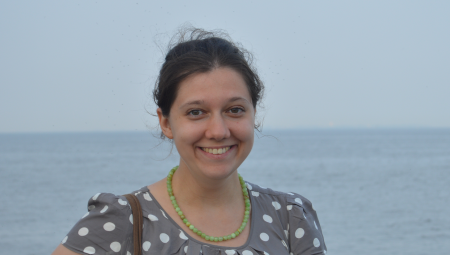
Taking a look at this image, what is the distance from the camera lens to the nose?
1.98 meters

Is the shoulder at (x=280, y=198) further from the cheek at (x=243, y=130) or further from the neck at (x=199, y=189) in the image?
the cheek at (x=243, y=130)

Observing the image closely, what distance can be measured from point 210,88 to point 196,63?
0.44 ft

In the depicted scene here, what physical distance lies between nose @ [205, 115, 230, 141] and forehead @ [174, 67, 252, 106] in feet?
0.25

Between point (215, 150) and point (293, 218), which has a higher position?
point (215, 150)

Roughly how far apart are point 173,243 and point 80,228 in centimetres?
37

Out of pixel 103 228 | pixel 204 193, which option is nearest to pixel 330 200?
pixel 204 193

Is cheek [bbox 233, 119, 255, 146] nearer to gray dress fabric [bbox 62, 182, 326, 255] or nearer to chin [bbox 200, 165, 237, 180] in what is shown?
chin [bbox 200, 165, 237, 180]

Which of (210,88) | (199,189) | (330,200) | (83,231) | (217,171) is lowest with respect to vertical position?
(330,200)

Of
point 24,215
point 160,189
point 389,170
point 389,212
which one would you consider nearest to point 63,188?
point 24,215

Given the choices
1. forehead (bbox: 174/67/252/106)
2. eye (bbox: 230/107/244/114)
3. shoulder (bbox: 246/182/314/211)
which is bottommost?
shoulder (bbox: 246/182/314/211)

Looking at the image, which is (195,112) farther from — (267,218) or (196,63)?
(267,218)

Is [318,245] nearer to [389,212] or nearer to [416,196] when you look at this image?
[389,212]

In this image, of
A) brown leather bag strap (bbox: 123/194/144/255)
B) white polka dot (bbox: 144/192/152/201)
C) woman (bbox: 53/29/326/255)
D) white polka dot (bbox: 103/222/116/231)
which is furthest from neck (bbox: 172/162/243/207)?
white polka dot (bbox: 103/222/116/231)

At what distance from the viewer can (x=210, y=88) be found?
2.01 metres
